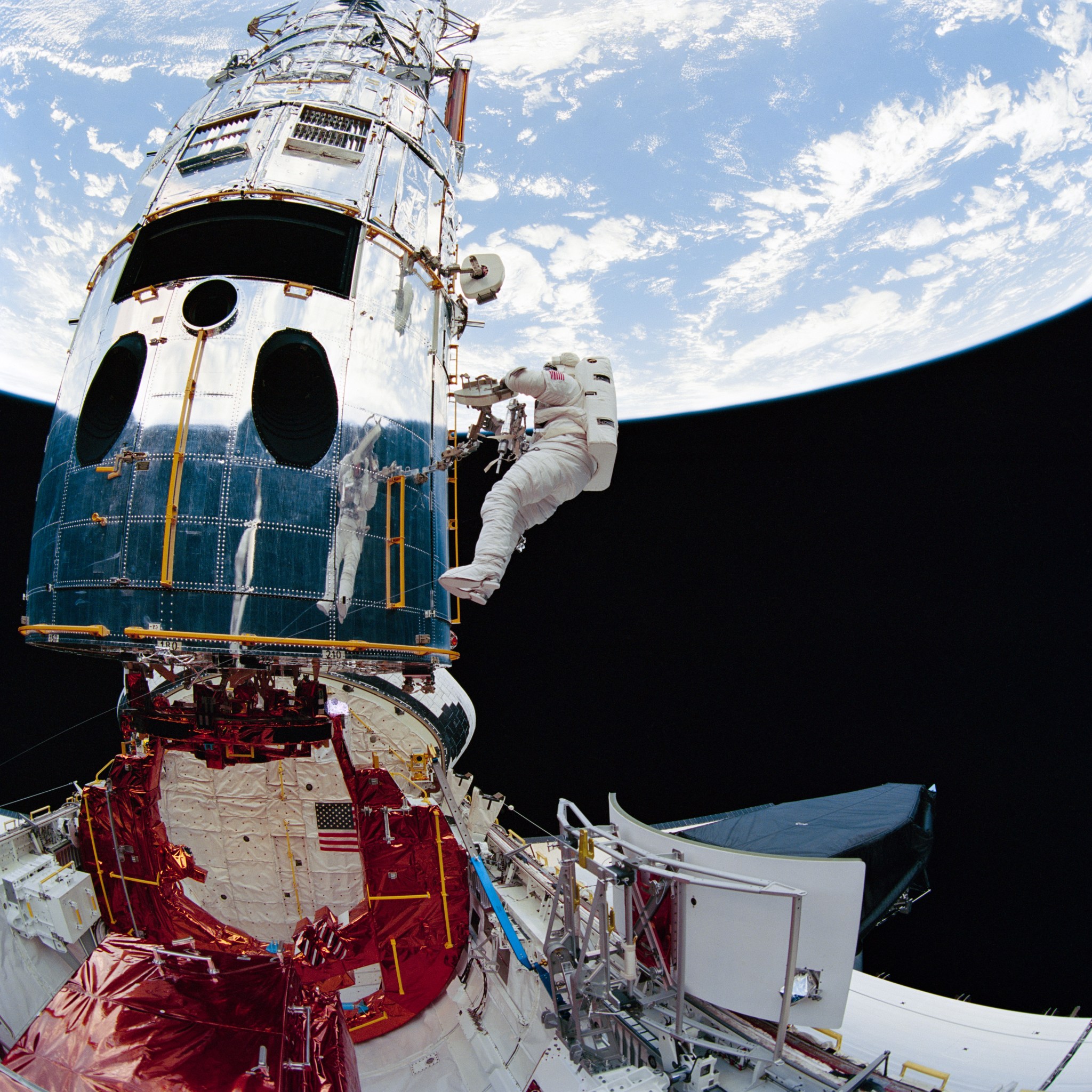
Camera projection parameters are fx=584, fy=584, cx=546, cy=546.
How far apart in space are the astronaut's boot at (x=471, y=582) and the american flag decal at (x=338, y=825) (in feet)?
7.31

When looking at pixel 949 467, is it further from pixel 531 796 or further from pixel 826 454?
pixel 531 796

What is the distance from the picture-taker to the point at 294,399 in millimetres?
4379

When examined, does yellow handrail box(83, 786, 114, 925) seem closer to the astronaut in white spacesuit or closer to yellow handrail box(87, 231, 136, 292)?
the astronaut in white spacesuit

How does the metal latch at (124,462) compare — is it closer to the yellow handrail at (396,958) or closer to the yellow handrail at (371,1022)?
the yellow handrail at (396,958)

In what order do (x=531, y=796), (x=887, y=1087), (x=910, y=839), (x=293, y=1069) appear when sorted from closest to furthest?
(x=293, y=1069), (x=887, y=1087), (x=910, y=839), (x=531, y=796)

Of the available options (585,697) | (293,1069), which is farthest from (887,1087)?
(585,697)

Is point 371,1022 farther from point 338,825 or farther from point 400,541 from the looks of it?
point 400,541

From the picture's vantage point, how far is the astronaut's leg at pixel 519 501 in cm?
369

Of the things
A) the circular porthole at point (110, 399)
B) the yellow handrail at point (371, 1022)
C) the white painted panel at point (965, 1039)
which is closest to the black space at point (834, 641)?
the white painted panel at point (965, 1039)

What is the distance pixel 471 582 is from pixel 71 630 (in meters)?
2.70

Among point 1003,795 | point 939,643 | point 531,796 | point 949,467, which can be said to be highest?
point 949,467

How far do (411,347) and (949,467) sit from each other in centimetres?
949

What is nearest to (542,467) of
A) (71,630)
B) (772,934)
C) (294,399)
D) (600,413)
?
(600,413)

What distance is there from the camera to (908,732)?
33.0ft
